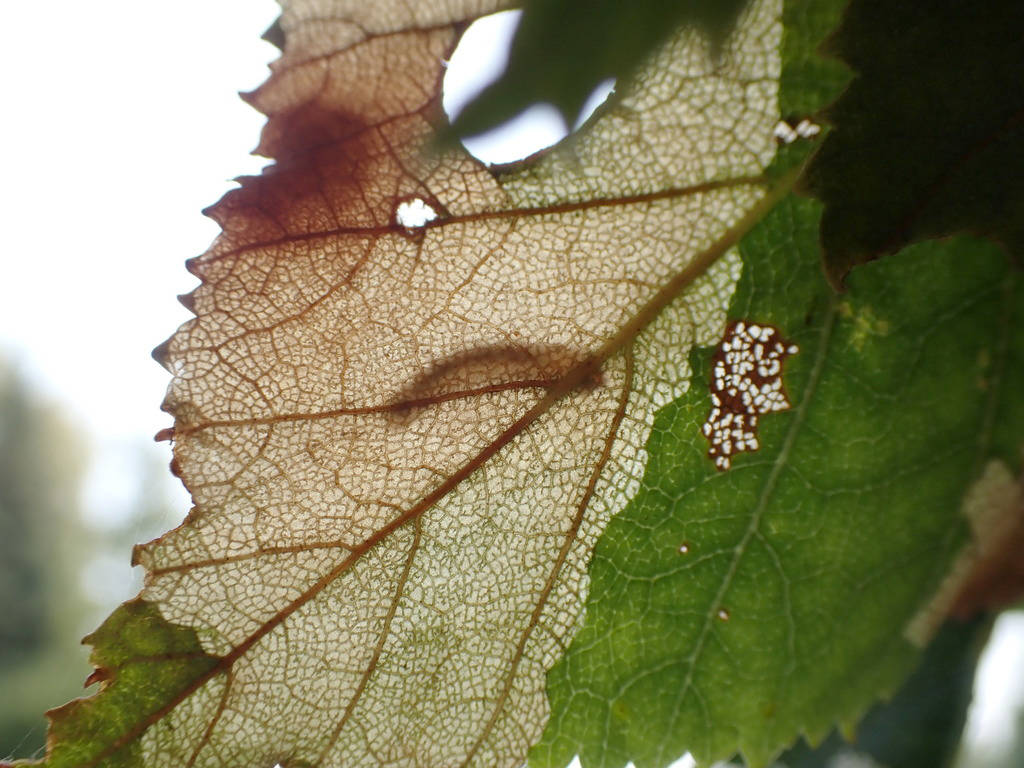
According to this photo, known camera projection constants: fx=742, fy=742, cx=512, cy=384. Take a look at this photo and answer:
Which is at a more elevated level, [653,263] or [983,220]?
[653,263]

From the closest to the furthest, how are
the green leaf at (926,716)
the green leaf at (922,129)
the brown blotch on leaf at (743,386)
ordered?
the green leaf at (922,129) → the brown blotch on leaf at (743,386) → the green leaf at (926,716)

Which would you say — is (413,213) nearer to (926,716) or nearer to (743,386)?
(743,386)

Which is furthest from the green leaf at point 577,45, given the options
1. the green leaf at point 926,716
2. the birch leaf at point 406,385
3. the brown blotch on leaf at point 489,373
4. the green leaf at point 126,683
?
the green leaf at point 926,716

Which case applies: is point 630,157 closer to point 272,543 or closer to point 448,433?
point 448,433

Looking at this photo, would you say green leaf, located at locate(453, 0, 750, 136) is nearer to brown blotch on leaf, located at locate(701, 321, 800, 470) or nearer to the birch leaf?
the birch leaf

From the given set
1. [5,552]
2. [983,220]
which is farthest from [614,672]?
[5,552]

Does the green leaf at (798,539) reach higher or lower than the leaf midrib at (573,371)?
lower

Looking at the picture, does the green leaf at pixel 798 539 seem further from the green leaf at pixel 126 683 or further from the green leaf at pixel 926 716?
the green leaf at pixel 126 683
